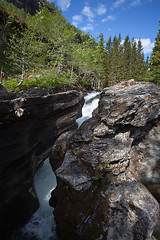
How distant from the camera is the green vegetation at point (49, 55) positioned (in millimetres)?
8125

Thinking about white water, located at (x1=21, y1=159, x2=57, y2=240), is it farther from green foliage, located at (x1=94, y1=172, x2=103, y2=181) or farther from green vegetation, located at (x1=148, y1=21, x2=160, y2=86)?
green vegetation, located at (x1=148, y1=21, x2=160, y2=86)

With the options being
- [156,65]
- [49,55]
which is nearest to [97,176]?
[49,55]

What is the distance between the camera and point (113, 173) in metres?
3.98

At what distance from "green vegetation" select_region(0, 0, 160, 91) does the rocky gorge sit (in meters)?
4.34

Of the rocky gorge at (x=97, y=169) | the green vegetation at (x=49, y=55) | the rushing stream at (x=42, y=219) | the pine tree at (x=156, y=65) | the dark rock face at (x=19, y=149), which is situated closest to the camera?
the rocky gorge at (x=97, y=169)

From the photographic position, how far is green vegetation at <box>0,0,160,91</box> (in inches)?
320

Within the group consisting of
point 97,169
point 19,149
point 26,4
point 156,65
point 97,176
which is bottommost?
point 97,176

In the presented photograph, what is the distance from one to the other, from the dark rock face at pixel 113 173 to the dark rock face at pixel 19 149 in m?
1.49

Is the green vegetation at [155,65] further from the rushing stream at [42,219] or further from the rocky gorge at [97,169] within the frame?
the rushing stream at [42,219]

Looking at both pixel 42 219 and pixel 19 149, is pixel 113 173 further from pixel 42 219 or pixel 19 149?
pixel 42 219

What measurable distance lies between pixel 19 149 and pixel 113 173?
156 inches

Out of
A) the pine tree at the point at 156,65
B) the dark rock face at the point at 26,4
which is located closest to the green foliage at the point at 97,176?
the pine tree at the point at 156,65

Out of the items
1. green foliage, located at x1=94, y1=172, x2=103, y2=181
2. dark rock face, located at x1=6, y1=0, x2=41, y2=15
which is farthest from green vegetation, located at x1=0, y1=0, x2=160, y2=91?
dark rock face, located at x1=6, y1=0, x2=41, y2=15

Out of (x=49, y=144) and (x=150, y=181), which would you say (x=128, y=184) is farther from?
(x=49, y=144)
